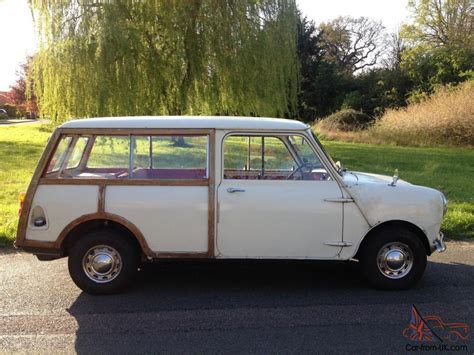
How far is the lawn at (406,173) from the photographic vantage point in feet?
24.2

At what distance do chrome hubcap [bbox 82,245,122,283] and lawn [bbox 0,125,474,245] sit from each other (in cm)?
244

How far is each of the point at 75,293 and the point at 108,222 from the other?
0.76 metres

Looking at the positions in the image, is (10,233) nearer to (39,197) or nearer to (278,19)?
(39,197)

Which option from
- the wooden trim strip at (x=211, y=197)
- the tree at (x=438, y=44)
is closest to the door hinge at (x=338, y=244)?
the wooden trim strip at (x=211, y=197)

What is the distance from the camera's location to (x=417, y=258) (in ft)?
15.5

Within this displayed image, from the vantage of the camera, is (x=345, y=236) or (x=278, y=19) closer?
(x=345, y=236)

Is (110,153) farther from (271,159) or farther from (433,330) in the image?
(433,330)

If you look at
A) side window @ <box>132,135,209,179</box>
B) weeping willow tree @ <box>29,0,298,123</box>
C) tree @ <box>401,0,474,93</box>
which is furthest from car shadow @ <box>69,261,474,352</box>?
tree @ <box>401,0,474,93</box>

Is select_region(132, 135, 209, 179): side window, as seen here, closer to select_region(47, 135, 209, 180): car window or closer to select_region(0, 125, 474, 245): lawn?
select_region(47, 135, 209, 180): car window

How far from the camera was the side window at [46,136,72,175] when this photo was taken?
4.71 metres

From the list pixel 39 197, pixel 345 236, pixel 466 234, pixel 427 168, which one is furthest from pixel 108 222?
pixel 427 168

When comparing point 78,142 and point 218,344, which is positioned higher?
point 78,142

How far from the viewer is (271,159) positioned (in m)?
5.04

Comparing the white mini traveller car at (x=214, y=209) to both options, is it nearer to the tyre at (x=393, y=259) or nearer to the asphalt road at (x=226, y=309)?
the tyre at (x=393, y=259)
